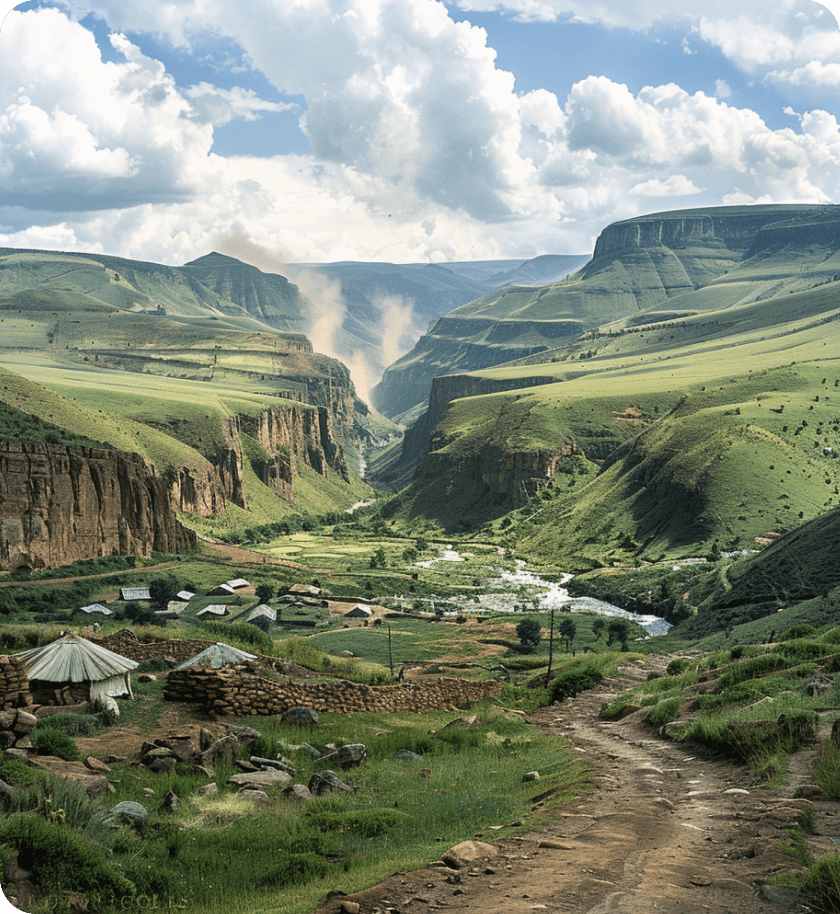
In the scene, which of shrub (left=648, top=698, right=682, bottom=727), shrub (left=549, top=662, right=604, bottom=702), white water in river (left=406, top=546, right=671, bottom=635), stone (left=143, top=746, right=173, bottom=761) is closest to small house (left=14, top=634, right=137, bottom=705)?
stone (left=143, top=746, right=173, bottom=761)

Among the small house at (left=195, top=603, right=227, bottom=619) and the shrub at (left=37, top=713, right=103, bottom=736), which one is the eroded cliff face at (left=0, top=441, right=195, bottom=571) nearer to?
the small house at (left=195, top=603, right=227, bottom=619)

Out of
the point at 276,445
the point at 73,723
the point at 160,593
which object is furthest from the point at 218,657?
the point at 276,445

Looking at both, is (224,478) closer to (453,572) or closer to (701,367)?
(453,572)

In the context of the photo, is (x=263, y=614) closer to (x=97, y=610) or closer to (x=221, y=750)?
(x=97, y=610)

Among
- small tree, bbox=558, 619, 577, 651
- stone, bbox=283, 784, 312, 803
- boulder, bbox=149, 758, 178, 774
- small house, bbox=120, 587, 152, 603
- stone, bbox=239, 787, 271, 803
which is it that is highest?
boulder, bbox=149, 758, 178, 774

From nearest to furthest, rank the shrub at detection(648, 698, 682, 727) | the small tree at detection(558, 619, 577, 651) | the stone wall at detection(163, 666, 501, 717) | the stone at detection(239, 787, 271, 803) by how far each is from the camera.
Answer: the stone at detection(239, 787, 271, 803) < the stone wall at detection(163, 666, 501, 717) < the shrub at detection(648, 698, 682, 727) < the small tree at detection(558, 619, 577, 651)

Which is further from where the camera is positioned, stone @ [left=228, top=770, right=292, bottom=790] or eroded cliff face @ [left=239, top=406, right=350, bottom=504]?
eroded cliff face @ [left=239, top=406, right=350, bottom=504]

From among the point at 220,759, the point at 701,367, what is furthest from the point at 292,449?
the point at 220,759
